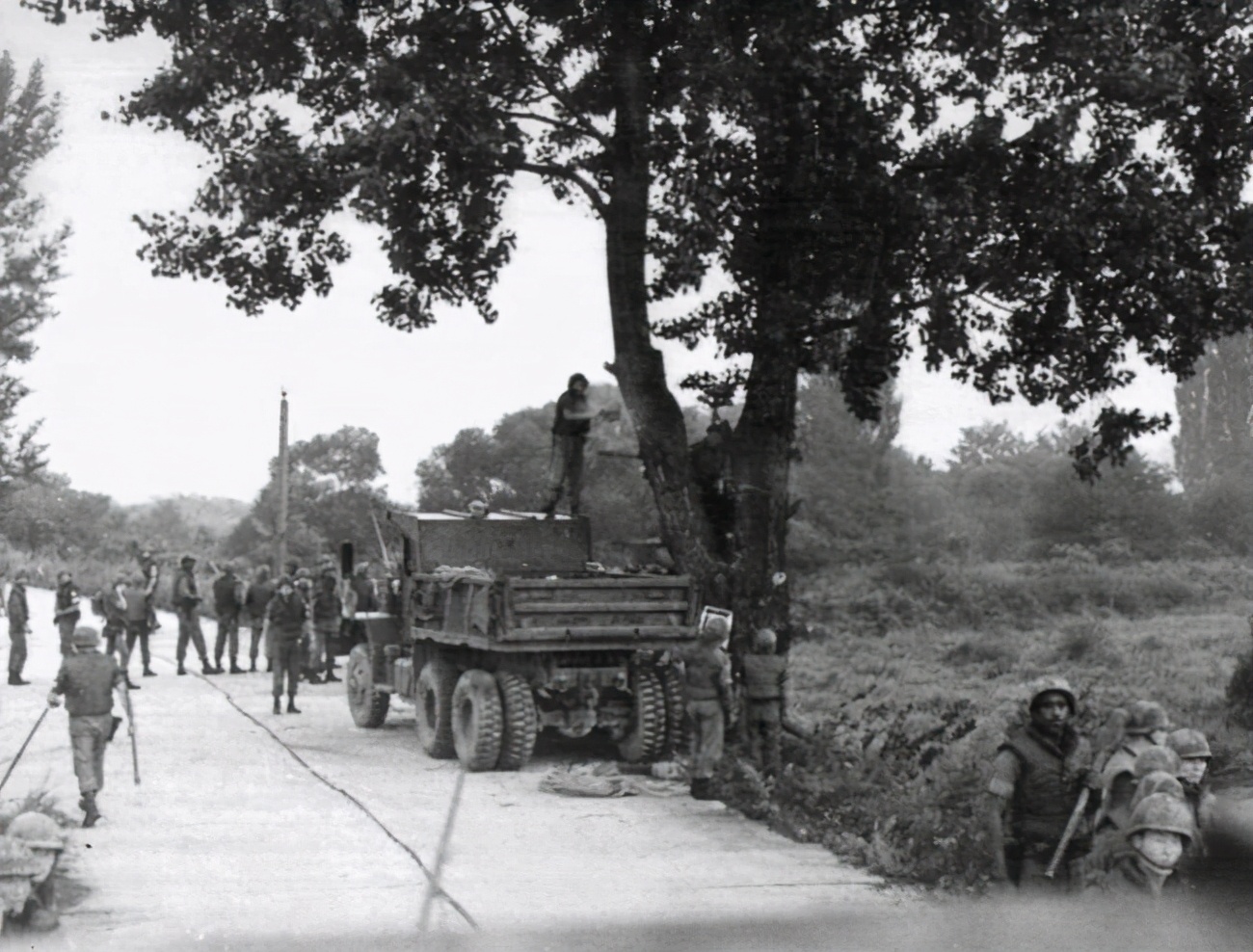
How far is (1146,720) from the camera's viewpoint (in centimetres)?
812

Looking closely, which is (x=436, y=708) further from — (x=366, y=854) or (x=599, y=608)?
(x=366, y=854)

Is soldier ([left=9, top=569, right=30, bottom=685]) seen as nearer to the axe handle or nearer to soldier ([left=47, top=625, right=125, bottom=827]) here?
soldier ([left=47, top=625, right=125, bottom=827])

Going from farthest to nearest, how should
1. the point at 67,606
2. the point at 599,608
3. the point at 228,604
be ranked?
the point at 228,604
the point at 67,606
the point at 599,608

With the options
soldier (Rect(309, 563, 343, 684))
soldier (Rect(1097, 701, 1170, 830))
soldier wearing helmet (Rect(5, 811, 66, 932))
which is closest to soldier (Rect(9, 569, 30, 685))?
soldier (Rect(309, 563, 343, 684))

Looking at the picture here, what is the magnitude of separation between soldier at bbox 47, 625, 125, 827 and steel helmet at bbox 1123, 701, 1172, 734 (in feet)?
24.2

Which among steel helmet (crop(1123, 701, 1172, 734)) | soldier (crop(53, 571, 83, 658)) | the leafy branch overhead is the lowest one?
steel helmet (crop(1123, 701, 1172, 734))

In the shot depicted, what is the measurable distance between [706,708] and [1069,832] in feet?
19.8

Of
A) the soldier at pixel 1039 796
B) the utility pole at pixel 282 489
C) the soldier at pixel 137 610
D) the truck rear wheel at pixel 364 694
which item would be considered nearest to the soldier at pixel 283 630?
the truck rear wheel at pixel 364 694

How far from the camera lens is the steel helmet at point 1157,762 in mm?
7652

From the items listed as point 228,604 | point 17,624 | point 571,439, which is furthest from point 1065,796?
point 228,604

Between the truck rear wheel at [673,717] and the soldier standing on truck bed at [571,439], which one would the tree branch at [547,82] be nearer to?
the soldier standing on truck bed at [571,439]

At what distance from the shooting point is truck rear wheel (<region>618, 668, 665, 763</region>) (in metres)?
15.3

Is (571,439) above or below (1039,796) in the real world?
above

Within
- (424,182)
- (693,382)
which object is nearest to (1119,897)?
(693,382)
